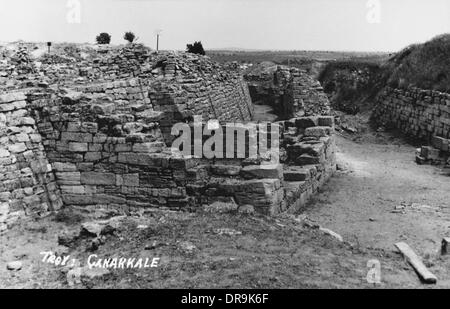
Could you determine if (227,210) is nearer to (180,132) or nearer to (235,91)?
(180,132)

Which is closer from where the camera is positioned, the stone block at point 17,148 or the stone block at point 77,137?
the stone block at point 17,148

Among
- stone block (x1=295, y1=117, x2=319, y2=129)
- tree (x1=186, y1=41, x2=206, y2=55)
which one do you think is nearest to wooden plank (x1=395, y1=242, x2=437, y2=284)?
stone block (x1=295, y1=117, x2=319, y2=129)

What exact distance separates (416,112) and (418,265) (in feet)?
58.5

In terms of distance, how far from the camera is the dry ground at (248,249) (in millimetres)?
7082

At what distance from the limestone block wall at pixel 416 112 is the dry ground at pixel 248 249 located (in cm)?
990

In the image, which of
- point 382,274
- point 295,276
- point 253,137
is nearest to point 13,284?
point 295,276

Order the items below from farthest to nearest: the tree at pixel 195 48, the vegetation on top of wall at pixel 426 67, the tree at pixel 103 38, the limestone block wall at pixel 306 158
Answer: the tree at pixel 195 48 < the tree at pixel 103 38 < the vegetation on top of wall at pixel 426 67 < the limestone block wall at pixel 306 158

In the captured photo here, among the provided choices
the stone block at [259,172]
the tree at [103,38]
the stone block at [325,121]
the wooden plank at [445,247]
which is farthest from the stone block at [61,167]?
the tree at [103,38]

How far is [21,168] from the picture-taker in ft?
33.4

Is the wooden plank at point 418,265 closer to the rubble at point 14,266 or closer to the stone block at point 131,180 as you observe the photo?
the stone block at point 131,180

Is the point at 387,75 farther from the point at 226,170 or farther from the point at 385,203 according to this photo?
the point at 226,170

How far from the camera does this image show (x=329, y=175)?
53.4ft

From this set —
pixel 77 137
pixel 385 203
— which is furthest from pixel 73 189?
pixel 385 203
